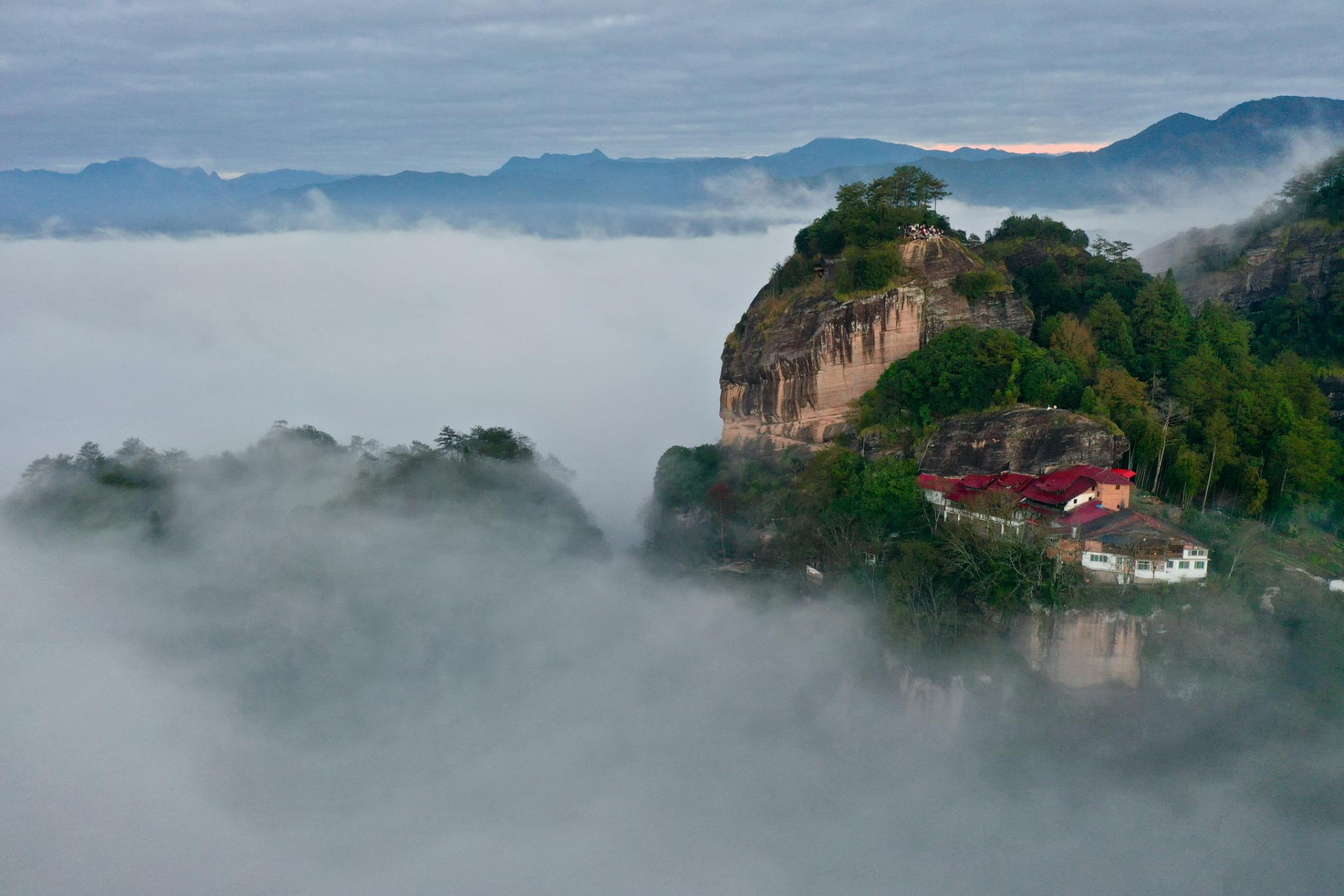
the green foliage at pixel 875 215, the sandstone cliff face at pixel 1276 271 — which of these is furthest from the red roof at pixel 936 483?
the sandstone cliff face at pixel 1276 271

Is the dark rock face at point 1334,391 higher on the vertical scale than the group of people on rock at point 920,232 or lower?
lower

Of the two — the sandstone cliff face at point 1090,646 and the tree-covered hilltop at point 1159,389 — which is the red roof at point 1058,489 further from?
the tree-covered hilltop at point 1159,389

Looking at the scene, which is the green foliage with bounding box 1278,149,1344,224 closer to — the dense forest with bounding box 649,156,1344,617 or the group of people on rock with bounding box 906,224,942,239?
the dense forest with bounding box 649,156,1344,617

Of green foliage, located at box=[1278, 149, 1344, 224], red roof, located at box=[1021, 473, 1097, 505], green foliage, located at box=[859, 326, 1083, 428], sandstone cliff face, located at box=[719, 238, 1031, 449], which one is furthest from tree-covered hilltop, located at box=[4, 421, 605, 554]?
green foliage, located at box=[1278, 149, 1344, 224]

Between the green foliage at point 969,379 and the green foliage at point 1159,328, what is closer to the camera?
the green foliage at point 969,379

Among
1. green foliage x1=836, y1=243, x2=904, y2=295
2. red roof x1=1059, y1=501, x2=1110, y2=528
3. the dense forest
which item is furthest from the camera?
green foliage x1=836, y1=243, x2=904, y2=295

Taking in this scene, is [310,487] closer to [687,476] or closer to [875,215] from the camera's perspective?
[687,476]

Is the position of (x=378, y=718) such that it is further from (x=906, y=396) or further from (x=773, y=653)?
(x=906, y=396)
